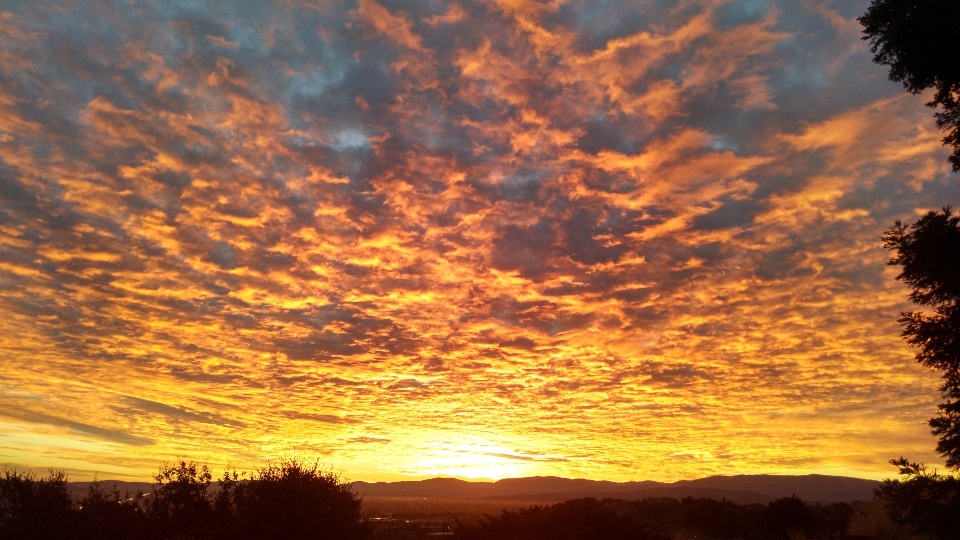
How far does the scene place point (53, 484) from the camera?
20.9 m

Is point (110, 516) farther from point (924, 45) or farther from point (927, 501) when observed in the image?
point (924, 45)

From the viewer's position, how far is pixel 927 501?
12719 millimetres

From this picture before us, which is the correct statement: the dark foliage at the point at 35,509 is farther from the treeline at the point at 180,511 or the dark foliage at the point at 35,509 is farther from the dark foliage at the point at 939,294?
the dark foliage at the point at 939,294

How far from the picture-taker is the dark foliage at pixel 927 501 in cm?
1236

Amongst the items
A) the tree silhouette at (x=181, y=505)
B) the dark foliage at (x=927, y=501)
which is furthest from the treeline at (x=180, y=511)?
the dark foliage at (x=927, y=501)

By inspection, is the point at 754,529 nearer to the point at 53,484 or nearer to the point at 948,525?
the point at 948,525

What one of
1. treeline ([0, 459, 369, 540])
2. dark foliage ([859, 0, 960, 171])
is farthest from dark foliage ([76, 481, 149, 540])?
dark foliage ([859, 0, 960, 171])

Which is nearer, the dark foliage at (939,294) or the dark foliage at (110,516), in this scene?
the dark foliage at (939,294)

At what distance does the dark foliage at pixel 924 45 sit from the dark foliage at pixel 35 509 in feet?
79.4

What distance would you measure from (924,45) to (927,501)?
28.3ft

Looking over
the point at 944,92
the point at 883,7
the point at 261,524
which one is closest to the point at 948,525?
the point at 944,92

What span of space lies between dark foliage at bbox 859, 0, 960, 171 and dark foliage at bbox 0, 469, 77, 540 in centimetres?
2420

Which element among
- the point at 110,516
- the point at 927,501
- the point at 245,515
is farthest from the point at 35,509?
the point at 927,501

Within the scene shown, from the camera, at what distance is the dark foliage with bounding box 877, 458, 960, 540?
Result: 12359 millimetres
